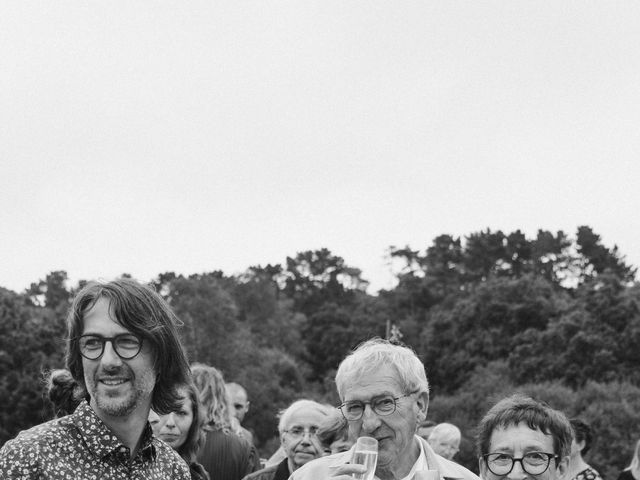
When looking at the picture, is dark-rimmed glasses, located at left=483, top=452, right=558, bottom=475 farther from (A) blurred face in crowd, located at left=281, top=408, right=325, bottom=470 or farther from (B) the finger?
(A) blurred face in crowd, located at left=281, top=408, right=325, bottom=470

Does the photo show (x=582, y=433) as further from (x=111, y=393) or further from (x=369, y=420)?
(x=111, y=393)

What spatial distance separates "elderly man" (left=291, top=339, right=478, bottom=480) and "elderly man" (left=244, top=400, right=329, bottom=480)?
8.22 ft

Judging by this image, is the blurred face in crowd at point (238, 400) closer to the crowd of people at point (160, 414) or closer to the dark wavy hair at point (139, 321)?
the crowd of people at point (160, 414)

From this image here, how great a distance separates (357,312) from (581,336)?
30.6 meters

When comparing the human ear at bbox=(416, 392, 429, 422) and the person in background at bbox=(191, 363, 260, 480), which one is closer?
the human ear at bbox=(416, 392, 429, 422)

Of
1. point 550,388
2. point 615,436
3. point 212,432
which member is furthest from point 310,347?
point 212,432

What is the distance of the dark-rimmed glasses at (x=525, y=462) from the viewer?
4.63 metres

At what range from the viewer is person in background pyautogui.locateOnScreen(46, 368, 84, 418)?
16.9 feet

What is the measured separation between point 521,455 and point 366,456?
1.37 m

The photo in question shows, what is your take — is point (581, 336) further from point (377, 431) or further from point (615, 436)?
point (377, 431)

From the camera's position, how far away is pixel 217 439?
7391 millimetres

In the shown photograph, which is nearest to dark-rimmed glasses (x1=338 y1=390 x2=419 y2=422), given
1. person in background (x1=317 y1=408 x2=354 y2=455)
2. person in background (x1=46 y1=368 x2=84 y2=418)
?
person in background (x1=46 y1=368 x2=84 y2=418)

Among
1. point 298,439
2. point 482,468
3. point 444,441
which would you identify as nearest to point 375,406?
point 482,468

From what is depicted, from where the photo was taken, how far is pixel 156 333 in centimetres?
371
